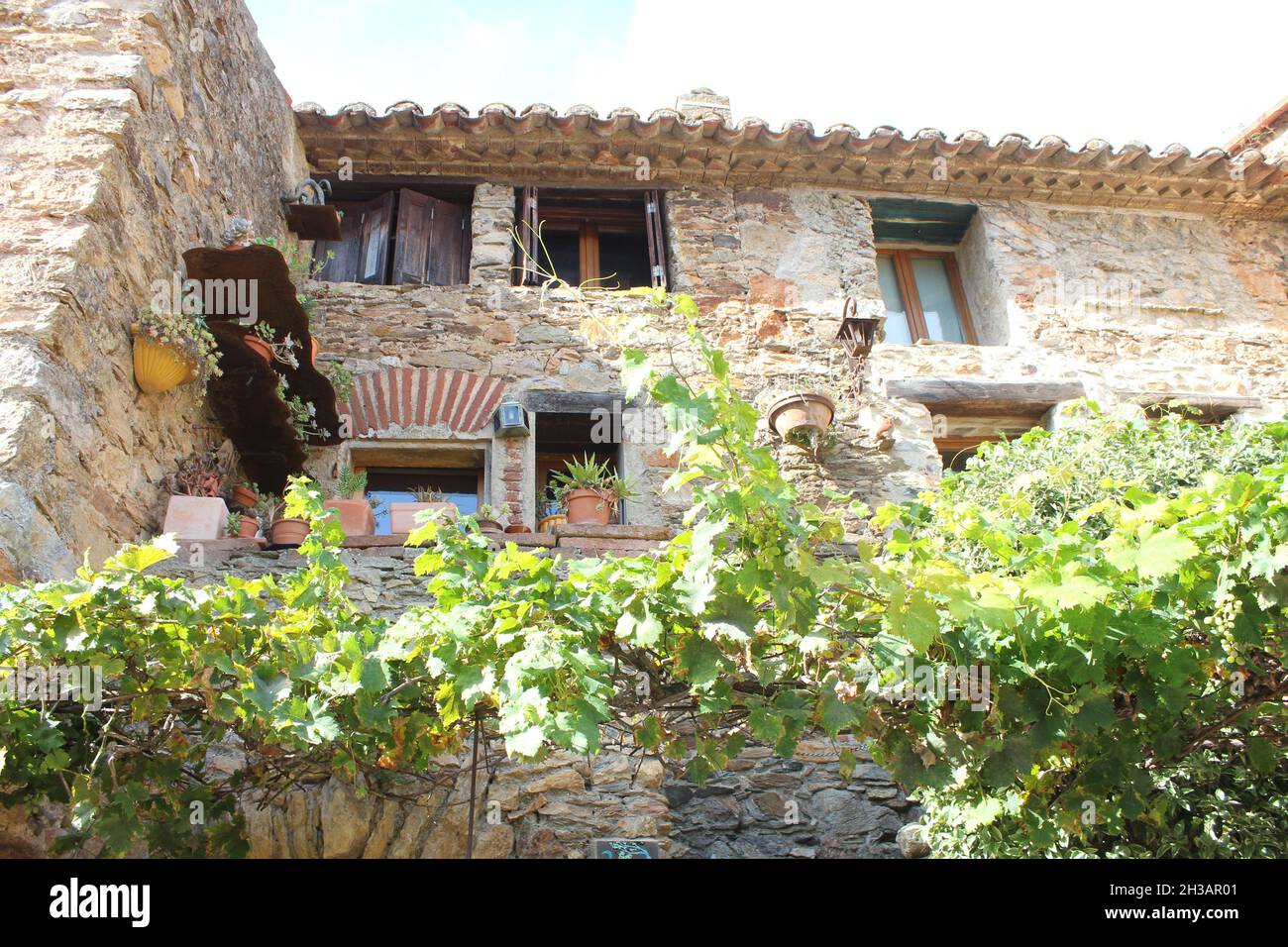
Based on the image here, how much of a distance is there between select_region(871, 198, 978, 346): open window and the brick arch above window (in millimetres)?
2821

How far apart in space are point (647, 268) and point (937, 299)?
2.03 meters

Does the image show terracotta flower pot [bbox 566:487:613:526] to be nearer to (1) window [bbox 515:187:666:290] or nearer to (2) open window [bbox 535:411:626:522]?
(2) open window [bbox 535:411:626:522]

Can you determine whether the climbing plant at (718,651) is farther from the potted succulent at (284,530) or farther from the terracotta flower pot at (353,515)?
the terracotta flower pot at (353,515)

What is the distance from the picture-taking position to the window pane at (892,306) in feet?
24.4

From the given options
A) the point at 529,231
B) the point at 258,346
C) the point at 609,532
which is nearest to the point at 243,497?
the point at 258,346

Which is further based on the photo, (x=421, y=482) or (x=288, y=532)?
(x=421, y=482)

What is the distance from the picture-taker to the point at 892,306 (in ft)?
25.1

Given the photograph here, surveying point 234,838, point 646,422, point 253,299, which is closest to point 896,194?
point 646,422

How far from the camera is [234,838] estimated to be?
3.66 meters

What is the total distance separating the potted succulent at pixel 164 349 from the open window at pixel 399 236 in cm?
226

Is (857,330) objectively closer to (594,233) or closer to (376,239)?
(594,233)

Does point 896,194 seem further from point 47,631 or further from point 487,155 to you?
point 47,631

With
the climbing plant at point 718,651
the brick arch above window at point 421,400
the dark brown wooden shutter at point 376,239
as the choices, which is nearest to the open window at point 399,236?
the dark brown wooden shutter at point 376,239
